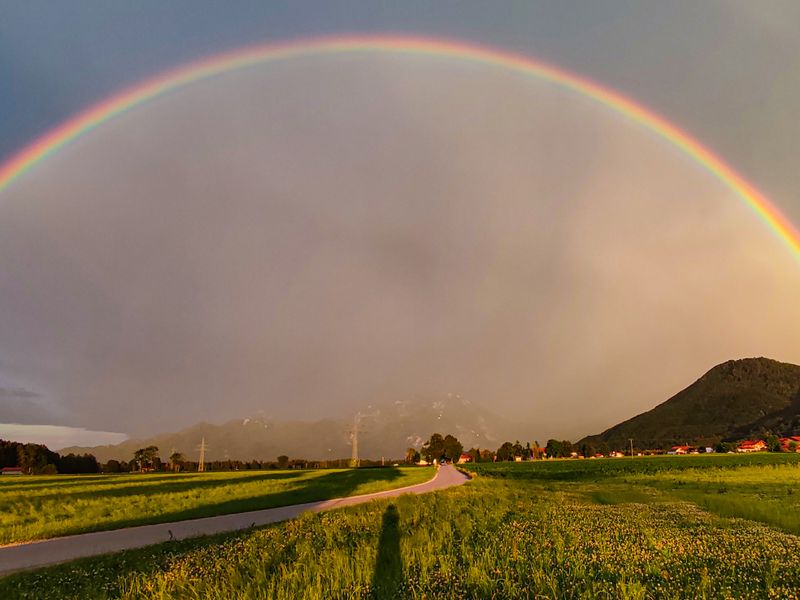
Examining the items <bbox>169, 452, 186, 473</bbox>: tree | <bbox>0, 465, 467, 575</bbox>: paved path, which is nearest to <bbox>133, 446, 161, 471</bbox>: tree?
<bbox>169, 452, 186, 473</bbox>: tree

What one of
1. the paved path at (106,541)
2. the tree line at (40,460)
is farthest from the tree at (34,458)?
the paved path at (106,541)

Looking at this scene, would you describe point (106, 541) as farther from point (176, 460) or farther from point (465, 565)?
point (176, 460)

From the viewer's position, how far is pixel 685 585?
24.0 ft

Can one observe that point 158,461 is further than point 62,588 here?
Yes

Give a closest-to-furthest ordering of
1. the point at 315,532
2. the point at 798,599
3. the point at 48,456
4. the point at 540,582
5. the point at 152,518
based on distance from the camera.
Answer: the point at 798,599, the point at 540,582, the point at 315,532, the point at 152,518, the point at 48,456

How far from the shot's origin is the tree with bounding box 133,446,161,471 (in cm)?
15438

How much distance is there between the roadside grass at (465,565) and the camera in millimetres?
7234

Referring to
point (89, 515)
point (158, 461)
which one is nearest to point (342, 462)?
point (158, 461)

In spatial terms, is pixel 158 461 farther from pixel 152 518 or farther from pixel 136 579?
pixel 136 579

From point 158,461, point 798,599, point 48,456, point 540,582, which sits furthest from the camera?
point 158,461

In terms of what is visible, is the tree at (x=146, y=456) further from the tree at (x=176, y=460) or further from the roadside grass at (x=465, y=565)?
the roadside grass at (x=465, y=565)

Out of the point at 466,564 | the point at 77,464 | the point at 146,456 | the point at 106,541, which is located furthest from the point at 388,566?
the point at 146,456

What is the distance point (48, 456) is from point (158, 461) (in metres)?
35.7

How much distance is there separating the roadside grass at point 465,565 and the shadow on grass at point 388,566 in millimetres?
32
